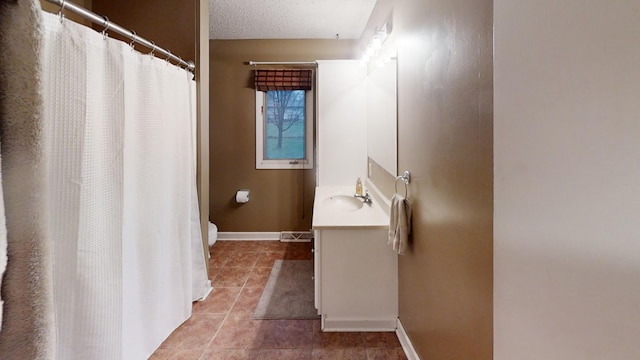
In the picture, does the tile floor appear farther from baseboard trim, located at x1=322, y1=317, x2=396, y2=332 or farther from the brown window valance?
the brown window valance

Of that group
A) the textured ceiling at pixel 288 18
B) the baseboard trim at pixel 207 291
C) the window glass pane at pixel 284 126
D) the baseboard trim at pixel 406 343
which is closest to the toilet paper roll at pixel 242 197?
the window glass pane at pixel 284 126

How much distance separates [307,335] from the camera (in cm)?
214

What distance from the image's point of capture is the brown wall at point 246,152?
4.11m

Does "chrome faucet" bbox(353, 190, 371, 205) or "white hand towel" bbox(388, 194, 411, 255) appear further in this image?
"chrome faucet" bbox(353, 190, 371, 205)

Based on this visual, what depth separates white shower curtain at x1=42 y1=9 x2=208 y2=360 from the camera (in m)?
1.28

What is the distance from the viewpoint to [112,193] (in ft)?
4.93

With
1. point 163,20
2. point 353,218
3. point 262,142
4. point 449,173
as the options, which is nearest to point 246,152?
point 262,142

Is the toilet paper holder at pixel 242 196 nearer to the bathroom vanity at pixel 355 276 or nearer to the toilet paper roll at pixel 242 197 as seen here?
the toilet paper roll at pixel 242 197

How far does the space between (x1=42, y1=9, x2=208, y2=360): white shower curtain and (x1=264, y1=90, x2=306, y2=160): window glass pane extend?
2085 millimetres

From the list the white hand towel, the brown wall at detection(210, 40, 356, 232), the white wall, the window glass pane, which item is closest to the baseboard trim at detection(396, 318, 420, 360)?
the white hand towel

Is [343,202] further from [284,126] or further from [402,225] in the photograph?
[284,126]

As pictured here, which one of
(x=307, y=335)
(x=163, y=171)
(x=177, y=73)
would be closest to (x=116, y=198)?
(x=163, y=171)

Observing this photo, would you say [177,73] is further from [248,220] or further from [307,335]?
[248,220]

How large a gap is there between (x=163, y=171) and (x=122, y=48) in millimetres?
678
